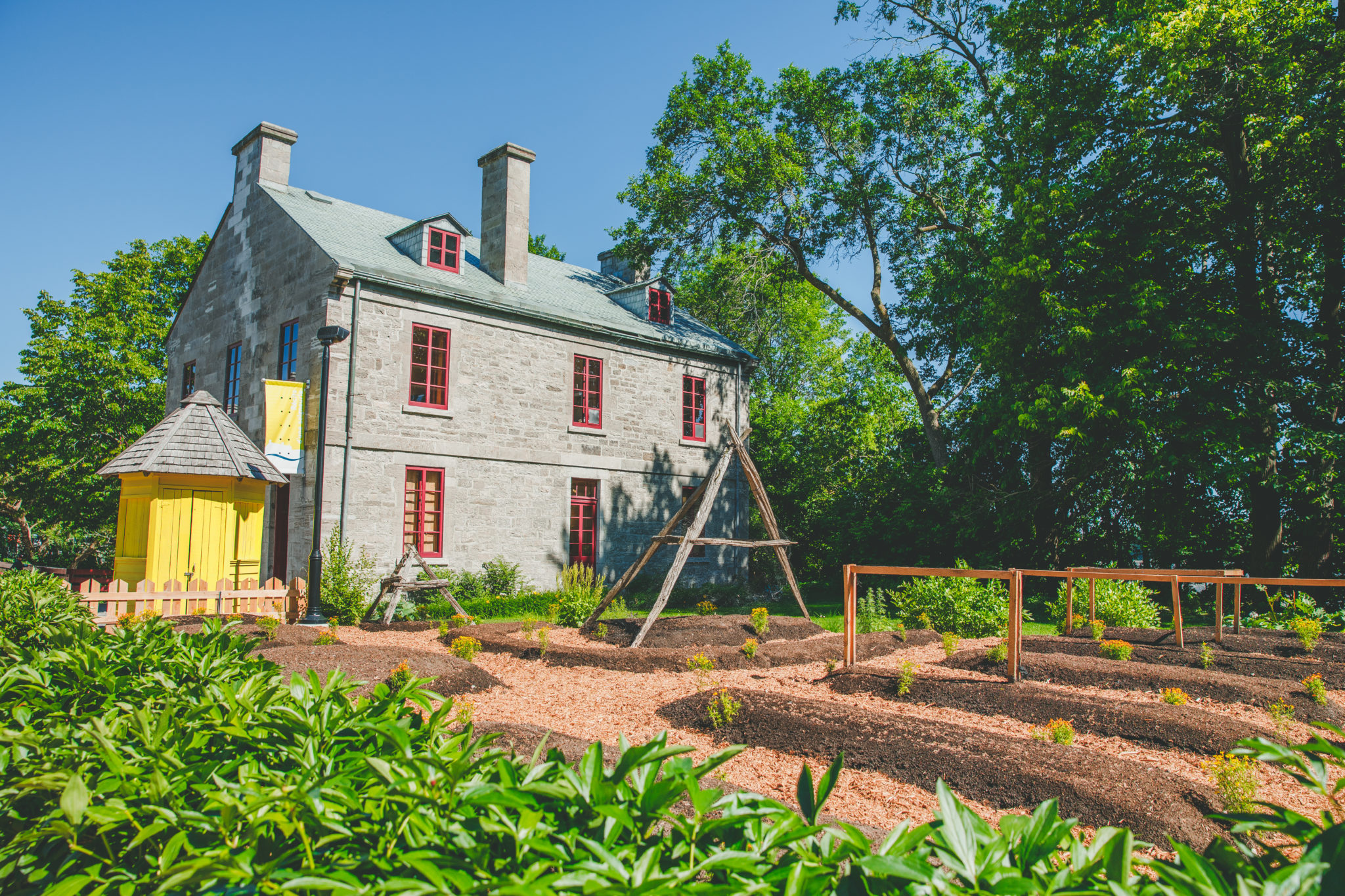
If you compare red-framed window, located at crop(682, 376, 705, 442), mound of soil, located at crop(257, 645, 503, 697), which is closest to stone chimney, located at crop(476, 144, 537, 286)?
red-framed window, located at crop(682, 376, 705, 442)

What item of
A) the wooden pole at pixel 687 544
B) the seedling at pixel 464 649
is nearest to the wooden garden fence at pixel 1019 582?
the wooden pole at pixel 687 544

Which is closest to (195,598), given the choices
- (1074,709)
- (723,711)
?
(723,711)

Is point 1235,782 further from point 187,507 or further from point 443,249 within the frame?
point 443,249

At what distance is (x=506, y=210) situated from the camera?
17672 mm

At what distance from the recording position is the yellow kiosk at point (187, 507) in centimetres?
1159

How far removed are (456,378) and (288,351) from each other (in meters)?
3.27

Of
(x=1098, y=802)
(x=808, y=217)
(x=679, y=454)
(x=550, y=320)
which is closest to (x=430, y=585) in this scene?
(x=550, y=320)

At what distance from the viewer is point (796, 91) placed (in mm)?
20641

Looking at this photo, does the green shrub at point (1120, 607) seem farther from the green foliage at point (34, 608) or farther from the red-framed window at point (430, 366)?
the green foliage at point (34, 608)

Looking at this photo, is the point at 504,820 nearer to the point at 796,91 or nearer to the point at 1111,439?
the point at 1111,439

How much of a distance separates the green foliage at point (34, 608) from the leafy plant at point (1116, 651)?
9.15 metres

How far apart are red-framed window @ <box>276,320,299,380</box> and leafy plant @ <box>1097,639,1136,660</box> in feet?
45.8

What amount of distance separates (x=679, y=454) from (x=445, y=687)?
12.7 m

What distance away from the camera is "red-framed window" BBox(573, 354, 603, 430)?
58.9 ft
